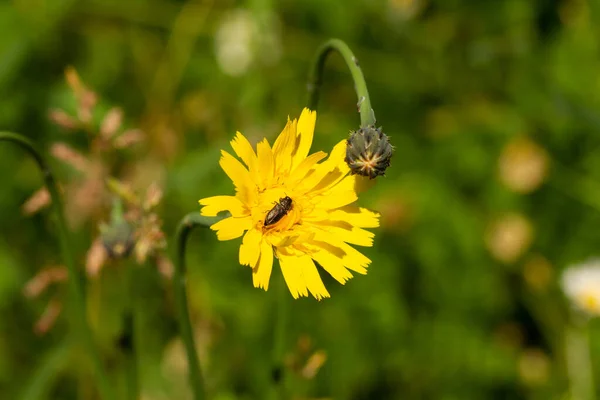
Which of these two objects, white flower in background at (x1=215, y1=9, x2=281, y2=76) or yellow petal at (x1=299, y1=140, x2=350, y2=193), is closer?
yellow petal at (x1=299, y1=140, x2=350, y2=193)

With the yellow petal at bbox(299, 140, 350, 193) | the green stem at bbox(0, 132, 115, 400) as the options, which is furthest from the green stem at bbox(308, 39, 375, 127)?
the green stem at bbox(0, 132, 115, 400)

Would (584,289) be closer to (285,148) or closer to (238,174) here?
(285,148)

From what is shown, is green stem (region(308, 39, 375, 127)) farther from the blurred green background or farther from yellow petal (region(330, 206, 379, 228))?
the blurred green background

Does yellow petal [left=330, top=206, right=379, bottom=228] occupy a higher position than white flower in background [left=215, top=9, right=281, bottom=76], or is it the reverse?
white flower in background [left=215, top=9, right=281, bottom=76]

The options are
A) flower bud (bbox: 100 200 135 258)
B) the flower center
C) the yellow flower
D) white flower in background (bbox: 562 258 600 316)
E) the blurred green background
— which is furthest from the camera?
white flower in background (bbox: 562 258 600 316)

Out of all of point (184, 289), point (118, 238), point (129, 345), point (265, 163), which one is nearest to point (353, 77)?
point (265, 163)

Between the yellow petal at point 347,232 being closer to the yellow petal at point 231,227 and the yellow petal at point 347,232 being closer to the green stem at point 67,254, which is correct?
the yellow petal at point 231,227

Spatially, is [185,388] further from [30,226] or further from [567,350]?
[567,350]
